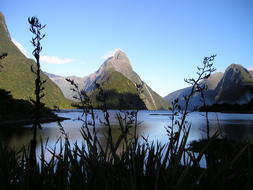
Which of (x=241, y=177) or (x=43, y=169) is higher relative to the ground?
(x=43, y=169)

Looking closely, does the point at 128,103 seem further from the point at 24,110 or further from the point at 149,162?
the point at 24,110

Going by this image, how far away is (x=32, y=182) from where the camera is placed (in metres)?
1.28

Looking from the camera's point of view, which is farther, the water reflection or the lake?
the water reflection

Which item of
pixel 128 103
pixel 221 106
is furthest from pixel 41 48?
pixel 221 106

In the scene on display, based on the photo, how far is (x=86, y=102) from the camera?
13.3 feet

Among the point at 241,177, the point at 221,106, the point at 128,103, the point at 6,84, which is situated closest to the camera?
the point at 241,177

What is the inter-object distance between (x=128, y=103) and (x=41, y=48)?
292 cm

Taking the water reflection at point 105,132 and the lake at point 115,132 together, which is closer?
the lake at point 115,132

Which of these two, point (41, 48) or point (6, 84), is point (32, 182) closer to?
point (41, 48)

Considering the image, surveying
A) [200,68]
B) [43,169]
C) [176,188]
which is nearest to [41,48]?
[43,169]

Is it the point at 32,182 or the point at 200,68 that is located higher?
the point at 200,68

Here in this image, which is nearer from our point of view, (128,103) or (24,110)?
(128,103)

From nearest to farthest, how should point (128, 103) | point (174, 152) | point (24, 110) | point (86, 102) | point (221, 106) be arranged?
1. point (174, 152)
2. point (86, 102)
3. point (128, 103)
4. point (24, 110)
5. point (221, 106)

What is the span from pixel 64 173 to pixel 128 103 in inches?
136
